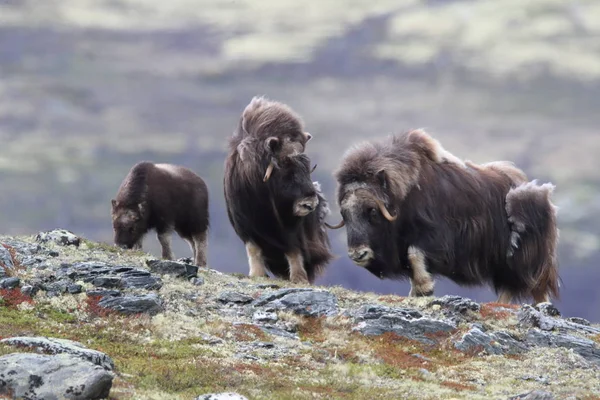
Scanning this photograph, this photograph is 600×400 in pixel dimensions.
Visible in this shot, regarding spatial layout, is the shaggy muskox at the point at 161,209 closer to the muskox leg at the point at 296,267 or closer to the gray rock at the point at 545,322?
the muskox leg at the point at 296,267

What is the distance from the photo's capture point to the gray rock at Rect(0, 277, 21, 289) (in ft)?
42.7

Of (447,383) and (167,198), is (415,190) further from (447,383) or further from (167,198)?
(167,198)

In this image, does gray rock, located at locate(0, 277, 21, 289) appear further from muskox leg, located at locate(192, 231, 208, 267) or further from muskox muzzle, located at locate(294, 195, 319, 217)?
muskox leg, located at locate(192, 231, 208, 267)

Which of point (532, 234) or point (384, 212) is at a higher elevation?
point (532, 234)

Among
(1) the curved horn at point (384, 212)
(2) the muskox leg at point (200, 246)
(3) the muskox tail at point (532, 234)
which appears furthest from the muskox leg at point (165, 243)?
(3) the muskox tail at point (532, 234)

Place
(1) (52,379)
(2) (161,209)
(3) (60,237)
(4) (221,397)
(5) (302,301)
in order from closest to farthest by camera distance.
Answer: (1) (52,379), (4) (221,397), (5) (302,301), (3) (60,237), (2) (161,209)

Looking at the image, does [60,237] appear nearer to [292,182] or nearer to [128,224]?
[128,224]

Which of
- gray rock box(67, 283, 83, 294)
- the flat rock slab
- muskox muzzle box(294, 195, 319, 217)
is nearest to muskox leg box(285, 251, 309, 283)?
muskox muzzle box(294, 195, 319, 217)

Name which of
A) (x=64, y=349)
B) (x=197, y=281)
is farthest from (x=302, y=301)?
(x=64, y=349)

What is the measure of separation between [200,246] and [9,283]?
9500mm

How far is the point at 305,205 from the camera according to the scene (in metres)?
16.5

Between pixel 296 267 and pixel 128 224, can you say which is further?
pixel 128 224

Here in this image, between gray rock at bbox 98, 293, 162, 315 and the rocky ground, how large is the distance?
23 mm

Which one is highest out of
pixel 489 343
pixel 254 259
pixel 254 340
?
pixel 254 259
